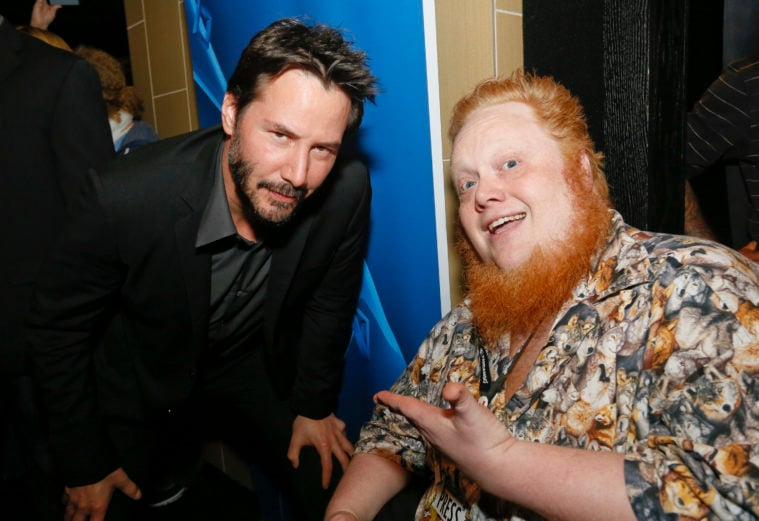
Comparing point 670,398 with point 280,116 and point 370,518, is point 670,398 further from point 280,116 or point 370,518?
point 280,116

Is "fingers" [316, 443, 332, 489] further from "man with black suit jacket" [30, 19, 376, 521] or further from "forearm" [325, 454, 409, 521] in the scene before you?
"forearm" [325, 454, 409, 521]

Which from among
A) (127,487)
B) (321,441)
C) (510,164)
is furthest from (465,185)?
(127,487)

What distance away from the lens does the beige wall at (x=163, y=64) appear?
283cm

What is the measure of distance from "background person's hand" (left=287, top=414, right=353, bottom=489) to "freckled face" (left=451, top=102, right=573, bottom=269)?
1.15 meters

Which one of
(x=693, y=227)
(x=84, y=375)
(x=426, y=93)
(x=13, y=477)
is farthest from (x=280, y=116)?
(x=13, y=477)

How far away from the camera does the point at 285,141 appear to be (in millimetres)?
1691

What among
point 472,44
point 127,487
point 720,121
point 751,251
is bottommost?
point 127,487

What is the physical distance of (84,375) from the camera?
6.37 ft

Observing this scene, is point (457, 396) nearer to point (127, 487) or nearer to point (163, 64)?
point (127, 487)

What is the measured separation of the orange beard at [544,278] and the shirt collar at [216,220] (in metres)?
0.87

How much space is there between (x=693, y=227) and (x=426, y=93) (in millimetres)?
1161

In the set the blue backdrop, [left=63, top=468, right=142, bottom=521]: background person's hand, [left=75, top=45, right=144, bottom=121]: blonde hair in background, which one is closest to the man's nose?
the blue backdrop

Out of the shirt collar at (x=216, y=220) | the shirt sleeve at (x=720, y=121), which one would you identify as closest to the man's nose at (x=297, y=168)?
the shirt collar at (x=216, y=220)

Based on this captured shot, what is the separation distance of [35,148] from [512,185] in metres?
1.71
